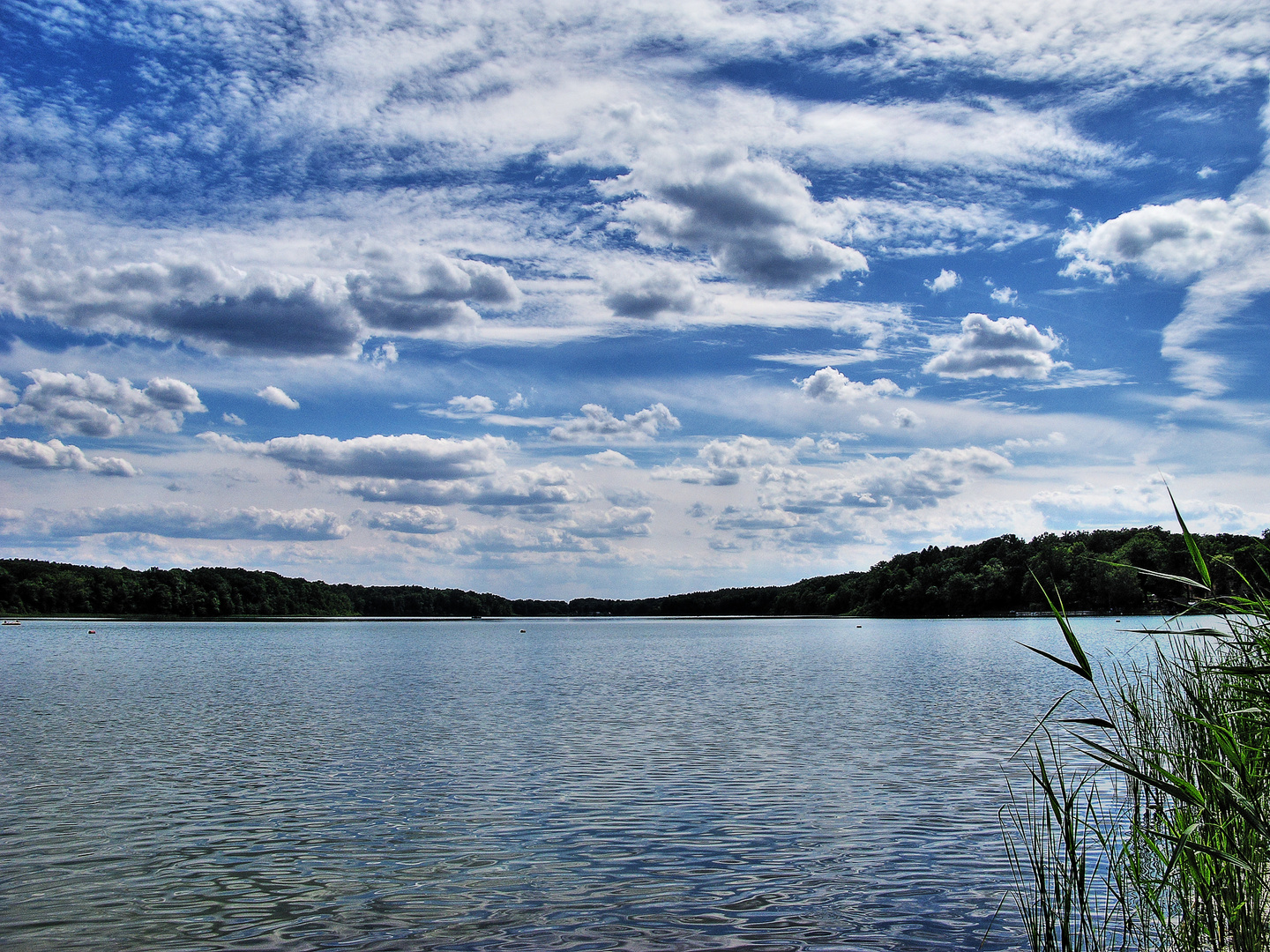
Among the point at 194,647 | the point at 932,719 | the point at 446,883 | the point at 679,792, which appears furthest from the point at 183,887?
the point at 194,647

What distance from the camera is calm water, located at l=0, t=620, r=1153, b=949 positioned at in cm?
1159

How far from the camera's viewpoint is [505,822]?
16.8 meters

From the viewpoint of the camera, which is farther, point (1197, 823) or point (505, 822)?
point (505, 822)

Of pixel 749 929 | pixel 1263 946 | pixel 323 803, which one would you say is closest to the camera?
pixel 1263 946

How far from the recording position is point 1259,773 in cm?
894

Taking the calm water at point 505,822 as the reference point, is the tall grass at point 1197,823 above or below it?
above

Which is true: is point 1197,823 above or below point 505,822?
above

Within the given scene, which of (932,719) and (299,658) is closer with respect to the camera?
(932,719)

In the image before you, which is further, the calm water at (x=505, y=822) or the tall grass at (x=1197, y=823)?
the calm water at (x=505, y=822)

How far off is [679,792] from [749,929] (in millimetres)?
8030

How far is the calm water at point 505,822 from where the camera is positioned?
11586 mm

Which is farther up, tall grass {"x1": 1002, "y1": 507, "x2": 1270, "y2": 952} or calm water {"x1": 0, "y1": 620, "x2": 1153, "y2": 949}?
tall grass {"x1": 1002, "y1": 507, "x2": 1270, "y2": 952}

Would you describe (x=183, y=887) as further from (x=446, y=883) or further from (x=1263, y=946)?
(x=1263, y=946)

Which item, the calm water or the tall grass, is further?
the calm water
